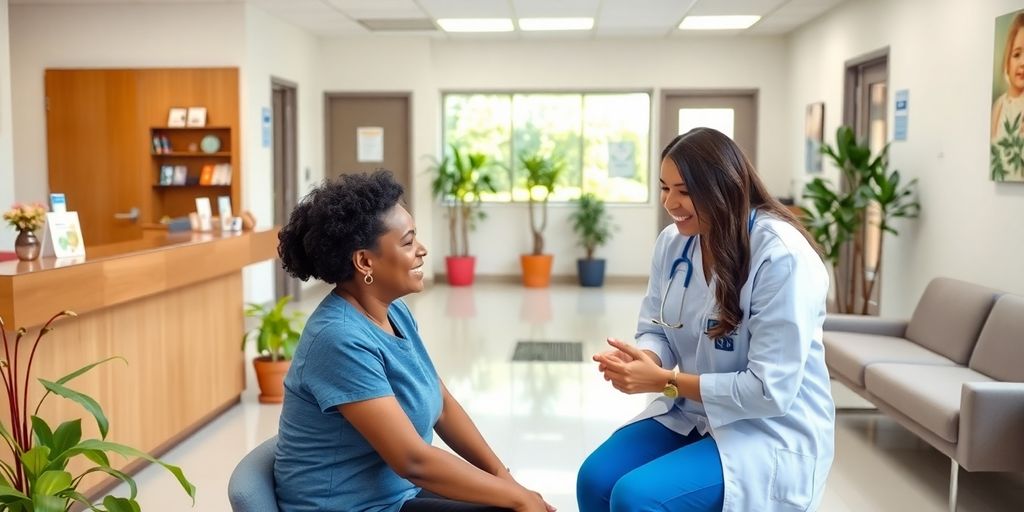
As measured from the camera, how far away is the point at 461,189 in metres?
11.0

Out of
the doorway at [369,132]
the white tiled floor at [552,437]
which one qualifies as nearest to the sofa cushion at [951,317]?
the white tiled floor at [552,437]

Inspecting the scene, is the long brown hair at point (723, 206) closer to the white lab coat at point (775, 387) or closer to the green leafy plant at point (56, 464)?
the white lab coat at point (775, 387)

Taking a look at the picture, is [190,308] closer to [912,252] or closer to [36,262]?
[36,262]

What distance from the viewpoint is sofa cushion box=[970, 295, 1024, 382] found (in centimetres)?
440

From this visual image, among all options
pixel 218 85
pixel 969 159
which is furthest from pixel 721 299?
pixel 218 85

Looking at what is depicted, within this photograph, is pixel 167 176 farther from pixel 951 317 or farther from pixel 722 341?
pixel 722 341

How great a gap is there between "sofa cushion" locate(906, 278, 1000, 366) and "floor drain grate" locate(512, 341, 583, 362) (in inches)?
93.9

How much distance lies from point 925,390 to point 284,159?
7274 millimetres

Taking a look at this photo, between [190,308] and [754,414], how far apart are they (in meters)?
3.52

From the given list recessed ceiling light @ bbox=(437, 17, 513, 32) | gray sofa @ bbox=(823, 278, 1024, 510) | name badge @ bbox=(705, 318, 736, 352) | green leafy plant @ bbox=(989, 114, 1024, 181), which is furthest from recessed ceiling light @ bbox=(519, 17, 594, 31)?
name badge @ bbox=(705, 318, 736, 352)

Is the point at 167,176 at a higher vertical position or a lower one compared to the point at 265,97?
lower

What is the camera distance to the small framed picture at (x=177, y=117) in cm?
835

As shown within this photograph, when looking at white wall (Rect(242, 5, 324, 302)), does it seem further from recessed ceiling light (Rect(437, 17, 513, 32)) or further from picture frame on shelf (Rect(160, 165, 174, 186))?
recessed ceiling light (Rect(437, 17, 513, 32))

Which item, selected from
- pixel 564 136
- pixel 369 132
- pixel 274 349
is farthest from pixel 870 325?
pixel 369 132
